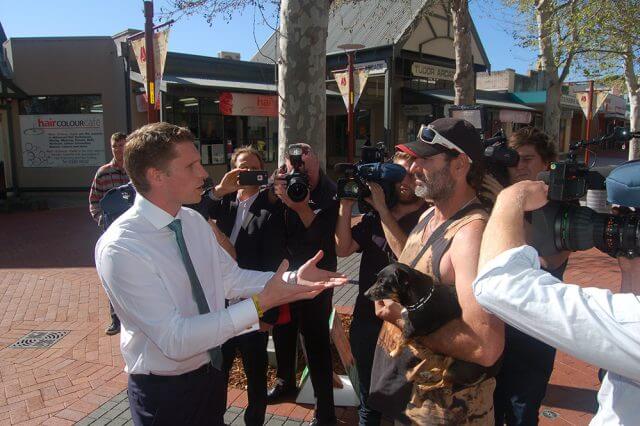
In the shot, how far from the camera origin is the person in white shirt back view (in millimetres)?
1710

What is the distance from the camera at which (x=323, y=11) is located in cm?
369

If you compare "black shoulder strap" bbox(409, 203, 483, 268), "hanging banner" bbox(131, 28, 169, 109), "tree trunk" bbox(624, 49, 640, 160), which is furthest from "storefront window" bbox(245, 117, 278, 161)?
"black shoulder strap" bbox(409, 203, 483, 268)

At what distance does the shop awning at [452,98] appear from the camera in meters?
19.3

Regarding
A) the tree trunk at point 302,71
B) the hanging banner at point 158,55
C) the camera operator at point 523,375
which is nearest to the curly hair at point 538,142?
the camera operator at point 523,375

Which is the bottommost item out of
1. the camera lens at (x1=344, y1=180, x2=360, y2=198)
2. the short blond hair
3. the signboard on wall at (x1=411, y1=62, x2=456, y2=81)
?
the camera lens at (x1=344, y1=180, x2=360, y2=198)

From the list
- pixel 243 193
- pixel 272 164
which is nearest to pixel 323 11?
pixel 243 193

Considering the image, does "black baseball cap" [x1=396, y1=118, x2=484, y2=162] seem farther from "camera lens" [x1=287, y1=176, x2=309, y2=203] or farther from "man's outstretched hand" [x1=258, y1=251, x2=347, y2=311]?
"camera lens" [x1=287, y1=176, x2=309, y2=203]

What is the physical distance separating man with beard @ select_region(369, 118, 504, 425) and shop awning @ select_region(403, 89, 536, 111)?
651 inches

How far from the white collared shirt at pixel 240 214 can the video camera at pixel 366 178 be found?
31.7 inches

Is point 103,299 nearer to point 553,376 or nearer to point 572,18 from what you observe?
point 553,376

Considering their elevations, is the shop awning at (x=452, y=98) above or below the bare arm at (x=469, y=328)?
above

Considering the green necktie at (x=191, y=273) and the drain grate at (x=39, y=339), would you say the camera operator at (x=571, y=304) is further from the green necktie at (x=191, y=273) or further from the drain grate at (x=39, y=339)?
the drain grate at (x=39, y=339)

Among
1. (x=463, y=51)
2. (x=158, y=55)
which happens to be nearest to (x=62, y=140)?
(x=158, y=55)

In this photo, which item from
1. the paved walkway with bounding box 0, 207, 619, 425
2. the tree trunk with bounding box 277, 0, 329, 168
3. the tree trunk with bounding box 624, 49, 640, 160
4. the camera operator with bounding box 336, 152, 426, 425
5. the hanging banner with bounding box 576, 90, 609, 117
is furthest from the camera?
the hanging banner with bounding box 576, 90, 609, 117
